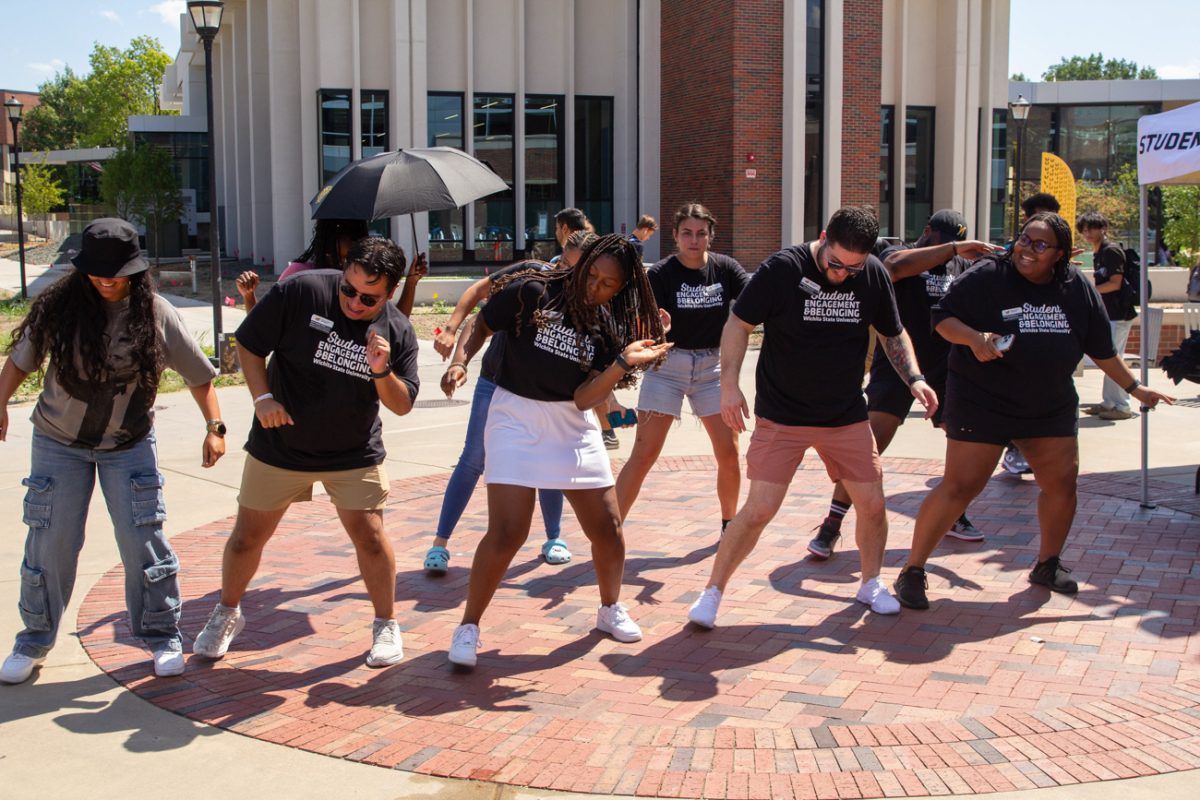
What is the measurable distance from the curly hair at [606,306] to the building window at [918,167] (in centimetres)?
2722

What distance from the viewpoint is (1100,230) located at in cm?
1023

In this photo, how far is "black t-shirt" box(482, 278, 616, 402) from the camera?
4754 millimetres

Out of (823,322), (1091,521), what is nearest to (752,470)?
(823,322)

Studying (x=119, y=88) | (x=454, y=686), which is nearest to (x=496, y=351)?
(x=454, y=686)

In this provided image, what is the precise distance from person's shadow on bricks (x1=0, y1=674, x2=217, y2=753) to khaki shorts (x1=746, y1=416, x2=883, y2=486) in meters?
2.53

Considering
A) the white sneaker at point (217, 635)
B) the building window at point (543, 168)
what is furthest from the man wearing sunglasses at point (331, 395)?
the building window at point (543, 168)

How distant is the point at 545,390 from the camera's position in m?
4.78

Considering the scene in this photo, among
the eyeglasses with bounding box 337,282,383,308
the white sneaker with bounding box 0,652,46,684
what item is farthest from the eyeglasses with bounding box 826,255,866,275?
the white sneaker with bounding box 0,652,46,684

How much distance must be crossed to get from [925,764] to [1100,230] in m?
7.56

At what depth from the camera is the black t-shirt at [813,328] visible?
5211 millimetres

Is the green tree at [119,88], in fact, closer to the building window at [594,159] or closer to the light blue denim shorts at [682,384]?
the building window at [594,159]

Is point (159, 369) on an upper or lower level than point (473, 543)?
upper

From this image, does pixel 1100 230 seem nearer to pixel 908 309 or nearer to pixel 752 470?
pixel 908 309

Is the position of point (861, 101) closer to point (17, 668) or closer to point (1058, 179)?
point (1058, 179)
